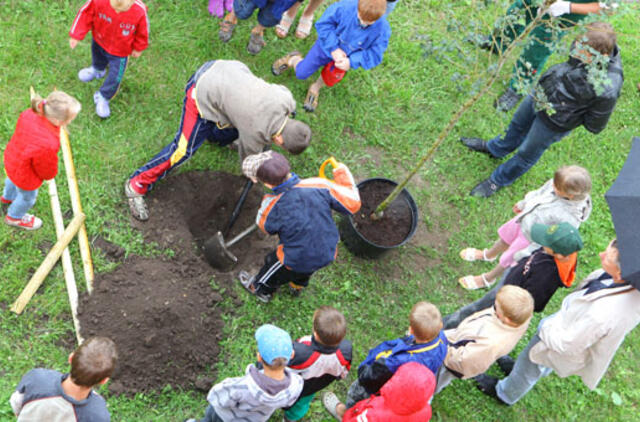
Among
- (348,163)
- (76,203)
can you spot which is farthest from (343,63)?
(76,203)

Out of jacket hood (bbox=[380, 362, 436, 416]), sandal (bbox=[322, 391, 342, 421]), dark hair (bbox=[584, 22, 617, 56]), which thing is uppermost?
dark hair (bbox=[584, 22, 617, 56])

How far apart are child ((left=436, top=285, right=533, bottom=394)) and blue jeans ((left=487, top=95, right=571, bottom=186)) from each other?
7.91 feet

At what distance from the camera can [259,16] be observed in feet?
21.1

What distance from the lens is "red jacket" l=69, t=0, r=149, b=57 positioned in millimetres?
5047

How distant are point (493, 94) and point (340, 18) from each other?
2.76m

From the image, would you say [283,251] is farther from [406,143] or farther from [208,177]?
[406,143]

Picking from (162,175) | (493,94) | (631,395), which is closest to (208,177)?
(162,175)

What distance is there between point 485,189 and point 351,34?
2.49 m

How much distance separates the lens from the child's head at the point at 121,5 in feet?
16.0

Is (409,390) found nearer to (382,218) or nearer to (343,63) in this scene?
(382,218)

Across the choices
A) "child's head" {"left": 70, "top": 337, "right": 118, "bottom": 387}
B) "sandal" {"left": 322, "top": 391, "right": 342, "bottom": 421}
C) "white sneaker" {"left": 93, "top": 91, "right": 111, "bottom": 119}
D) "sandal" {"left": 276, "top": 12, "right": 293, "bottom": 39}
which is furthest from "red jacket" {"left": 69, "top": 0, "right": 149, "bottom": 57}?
"sandal" {"left": 322, "top": 391, "right": 342, "bottom": 421}

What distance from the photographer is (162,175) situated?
17.1 feet

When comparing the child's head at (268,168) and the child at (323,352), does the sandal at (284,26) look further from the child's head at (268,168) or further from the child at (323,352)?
the child at (323,352)

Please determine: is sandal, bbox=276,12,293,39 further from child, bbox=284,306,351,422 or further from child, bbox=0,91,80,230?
child, bbox=284,306,351,422
